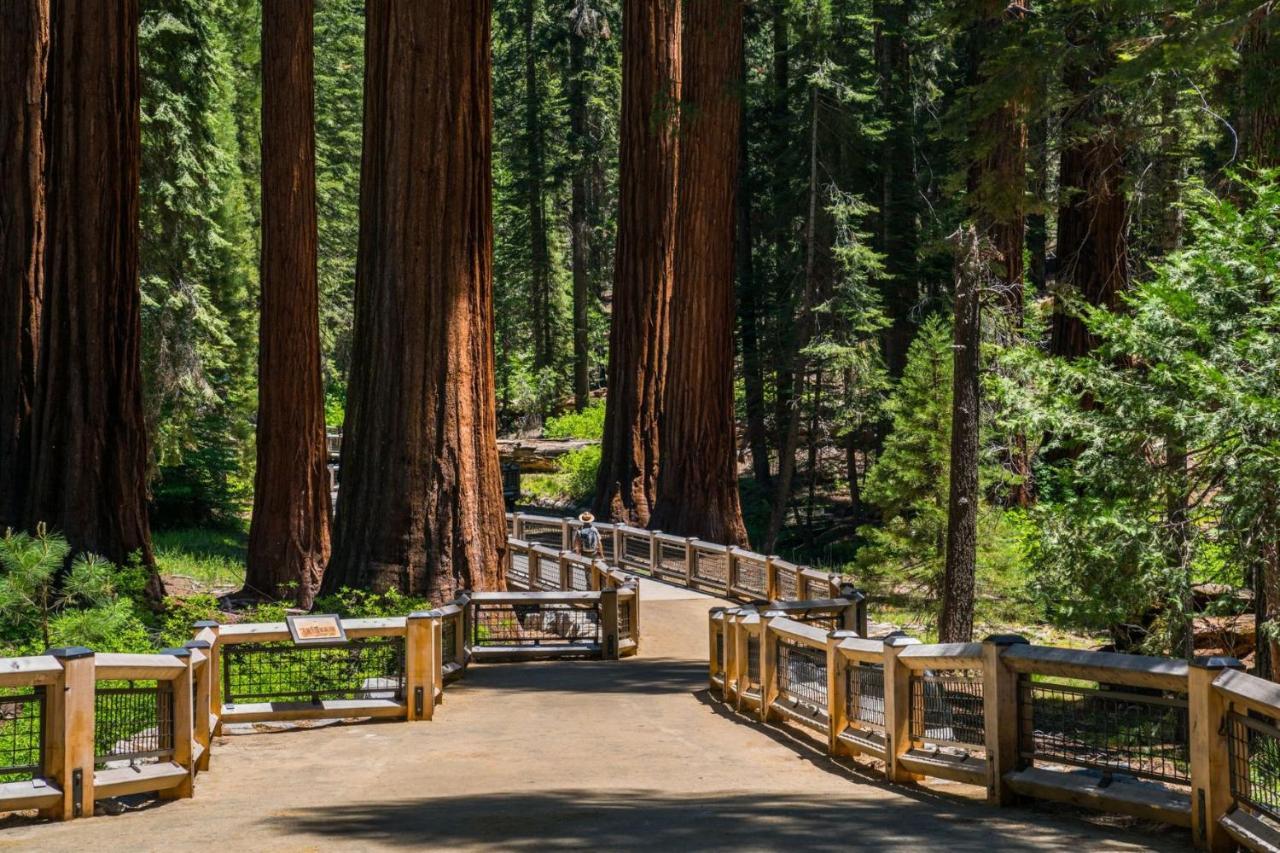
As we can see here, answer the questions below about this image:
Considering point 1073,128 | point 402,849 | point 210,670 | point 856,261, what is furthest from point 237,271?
point 402,849

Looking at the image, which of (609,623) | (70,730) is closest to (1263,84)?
(609,623)

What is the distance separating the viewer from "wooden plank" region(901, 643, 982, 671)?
8.56 m

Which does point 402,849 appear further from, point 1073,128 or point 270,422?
point 270,422

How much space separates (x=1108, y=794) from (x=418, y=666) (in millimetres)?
6669

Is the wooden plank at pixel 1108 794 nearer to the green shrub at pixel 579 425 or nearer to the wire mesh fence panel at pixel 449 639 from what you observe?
the wire mesh fence panel at pixel 449 639

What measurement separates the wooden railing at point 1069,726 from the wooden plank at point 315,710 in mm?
3722

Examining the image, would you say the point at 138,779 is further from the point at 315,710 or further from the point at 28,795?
the point at 315,710

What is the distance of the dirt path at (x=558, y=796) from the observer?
22.9 feet

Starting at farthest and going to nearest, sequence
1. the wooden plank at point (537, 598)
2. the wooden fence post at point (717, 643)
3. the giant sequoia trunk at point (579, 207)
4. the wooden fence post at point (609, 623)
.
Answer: the giant sequoia trunk at point (579, 207), the wooden fence post at point (609, 623), the wooden plank at point (537, 598), the wooden fence post at point (717, 643)

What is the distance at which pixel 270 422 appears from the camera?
75.2 ft

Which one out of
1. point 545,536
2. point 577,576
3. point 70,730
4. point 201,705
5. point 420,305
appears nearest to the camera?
point 70,730

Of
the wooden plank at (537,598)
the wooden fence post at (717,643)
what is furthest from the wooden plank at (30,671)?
the wooden plank at (537,598)

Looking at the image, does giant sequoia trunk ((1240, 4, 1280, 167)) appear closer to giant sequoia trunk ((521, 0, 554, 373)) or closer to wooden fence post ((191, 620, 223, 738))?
wooden fence post ((191, 620, 223, 738))

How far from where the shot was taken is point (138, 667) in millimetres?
8258
